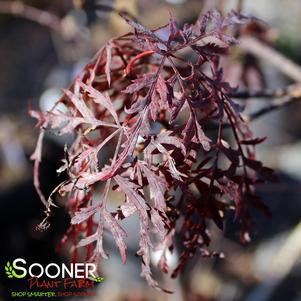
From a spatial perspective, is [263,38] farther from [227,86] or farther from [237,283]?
[237,283]

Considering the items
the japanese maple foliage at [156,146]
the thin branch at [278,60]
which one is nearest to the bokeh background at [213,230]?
the thin branch at [278,60]

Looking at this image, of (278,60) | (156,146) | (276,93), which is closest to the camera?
(156,146)

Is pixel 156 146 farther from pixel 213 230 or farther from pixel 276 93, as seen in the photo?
pixel 213 230

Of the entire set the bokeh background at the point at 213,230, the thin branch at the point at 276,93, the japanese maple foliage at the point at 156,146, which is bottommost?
the bokeh background at the point at 213,230

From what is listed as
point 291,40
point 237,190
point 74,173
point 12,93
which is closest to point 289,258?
point 237,190

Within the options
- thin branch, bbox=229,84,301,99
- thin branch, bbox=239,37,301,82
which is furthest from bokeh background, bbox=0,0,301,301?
thin branch, bbox=229,84,301,99

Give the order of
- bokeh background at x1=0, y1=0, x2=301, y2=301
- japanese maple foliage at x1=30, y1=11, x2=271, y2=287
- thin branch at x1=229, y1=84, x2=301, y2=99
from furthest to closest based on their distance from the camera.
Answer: bokeh background at x1=0, y1=0, x2=301, y2=301
thin branch at x1=229, y1=84, x2=301, y2=99
japanese maple foliage at x1=30, y1=11, x2=271, y2=287

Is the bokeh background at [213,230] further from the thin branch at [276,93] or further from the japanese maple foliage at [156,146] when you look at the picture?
the japanese maple foliage at [156,146]

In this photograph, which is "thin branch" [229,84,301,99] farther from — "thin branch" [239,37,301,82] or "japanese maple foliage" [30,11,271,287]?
"japanese maple foliage" [30,11,271,287]

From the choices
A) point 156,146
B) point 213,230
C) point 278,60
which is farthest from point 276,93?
point 213,230
